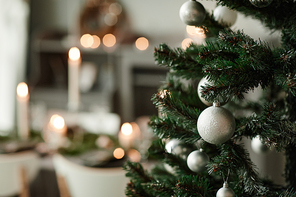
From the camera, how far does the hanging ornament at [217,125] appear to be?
35cm

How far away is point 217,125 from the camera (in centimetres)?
35

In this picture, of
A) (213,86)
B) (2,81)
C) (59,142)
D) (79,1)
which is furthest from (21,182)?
(79,1)

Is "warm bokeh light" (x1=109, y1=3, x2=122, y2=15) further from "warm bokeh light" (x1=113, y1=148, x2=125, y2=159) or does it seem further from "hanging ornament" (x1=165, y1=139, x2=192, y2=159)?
"hanging ornament" (x1=165, y1=139, x2=192, y2=159)

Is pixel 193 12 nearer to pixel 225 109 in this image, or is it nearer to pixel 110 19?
pixel 225 109

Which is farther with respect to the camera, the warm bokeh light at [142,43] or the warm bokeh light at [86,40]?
the warm bokeh light at [86,40]

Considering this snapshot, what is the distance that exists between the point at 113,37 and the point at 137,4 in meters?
0.43

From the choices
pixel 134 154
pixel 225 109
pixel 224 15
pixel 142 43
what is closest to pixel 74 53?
pixel 134 154

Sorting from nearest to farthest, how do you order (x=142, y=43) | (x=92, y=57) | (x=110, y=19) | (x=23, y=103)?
(x=23, y=103) → (x=142, y=43) → (x=110, y=19) → (x=92, y=57)

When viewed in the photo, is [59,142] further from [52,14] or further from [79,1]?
[52,14]

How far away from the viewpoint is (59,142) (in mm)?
1387

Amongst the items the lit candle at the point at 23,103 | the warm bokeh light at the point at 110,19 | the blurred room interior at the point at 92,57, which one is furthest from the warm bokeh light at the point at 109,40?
the lit candle at the point at 23,103

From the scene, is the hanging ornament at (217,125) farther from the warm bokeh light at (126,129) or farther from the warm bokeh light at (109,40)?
the warm bokeh light at (109,40)

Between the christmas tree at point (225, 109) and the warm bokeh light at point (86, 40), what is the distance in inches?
91.4

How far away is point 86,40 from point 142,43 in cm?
59
